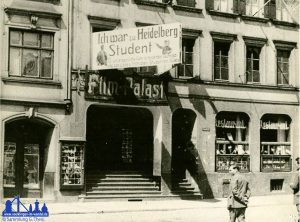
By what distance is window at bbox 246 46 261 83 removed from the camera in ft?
90.4

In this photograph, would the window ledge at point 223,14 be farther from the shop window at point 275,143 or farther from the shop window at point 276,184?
the shop window at point 276,184

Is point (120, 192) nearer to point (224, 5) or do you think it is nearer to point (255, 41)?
point (255, 41)

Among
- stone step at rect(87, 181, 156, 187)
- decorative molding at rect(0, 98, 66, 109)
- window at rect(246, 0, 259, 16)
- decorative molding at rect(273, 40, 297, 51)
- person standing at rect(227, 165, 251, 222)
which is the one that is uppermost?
window at rect(246, 0, 259, 16)

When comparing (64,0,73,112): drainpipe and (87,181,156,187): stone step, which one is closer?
(64,0,73,112): drainpipe

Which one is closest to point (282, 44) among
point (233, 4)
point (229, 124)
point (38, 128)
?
point (233, 4)

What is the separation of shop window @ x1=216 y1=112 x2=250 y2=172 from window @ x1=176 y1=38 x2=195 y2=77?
2724mm

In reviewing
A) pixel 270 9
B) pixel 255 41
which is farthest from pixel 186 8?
pixel 270 9

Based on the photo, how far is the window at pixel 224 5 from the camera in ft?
88.3

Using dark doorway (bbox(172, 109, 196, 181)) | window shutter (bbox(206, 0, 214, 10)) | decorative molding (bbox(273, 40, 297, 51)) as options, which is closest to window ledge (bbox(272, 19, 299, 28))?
decorative molding (bbox(273, 40, 297, 51))

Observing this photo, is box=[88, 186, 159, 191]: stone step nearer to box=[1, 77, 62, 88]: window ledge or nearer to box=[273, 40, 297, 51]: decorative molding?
box=[1, 77, 62, 88]: window ledge

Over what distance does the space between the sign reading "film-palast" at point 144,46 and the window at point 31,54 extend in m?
2.54

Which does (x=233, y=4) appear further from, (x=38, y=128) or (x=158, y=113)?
(x=38, y=128)

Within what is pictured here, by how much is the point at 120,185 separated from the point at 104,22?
7095 mm

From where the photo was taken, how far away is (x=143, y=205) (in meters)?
21.8
